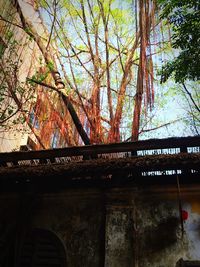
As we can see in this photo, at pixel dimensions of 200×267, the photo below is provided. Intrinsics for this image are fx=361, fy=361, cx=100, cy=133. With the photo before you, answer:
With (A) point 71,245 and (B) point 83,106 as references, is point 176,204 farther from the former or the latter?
(B) point 83,106

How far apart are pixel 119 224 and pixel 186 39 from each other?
460 cm

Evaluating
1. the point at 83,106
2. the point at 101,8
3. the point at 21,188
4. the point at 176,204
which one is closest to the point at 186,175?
the point at 176,204

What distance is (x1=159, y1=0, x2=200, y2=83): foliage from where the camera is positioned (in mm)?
8414

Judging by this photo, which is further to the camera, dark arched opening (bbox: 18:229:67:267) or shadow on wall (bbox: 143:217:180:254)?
dark arched opening (bbox: 18:229:67:267)

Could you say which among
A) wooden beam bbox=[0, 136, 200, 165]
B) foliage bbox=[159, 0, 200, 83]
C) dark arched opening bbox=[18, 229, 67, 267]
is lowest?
dark arched opening bbox=[18, 229, 67, 267]

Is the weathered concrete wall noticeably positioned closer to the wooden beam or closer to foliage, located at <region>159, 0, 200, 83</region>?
the wooden beam

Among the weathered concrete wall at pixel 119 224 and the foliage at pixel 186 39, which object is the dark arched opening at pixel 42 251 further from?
the foliage at pixel 186 39

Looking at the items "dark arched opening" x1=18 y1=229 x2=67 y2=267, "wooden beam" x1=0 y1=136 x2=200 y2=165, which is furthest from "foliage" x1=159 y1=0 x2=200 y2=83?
"dark arched opening" x1=18 y1=229 x2=67 y2=267

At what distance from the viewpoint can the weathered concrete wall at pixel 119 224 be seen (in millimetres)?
6477

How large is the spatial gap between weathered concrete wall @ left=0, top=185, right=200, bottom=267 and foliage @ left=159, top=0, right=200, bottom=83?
10.0ft

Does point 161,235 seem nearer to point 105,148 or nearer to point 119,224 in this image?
point 119,224

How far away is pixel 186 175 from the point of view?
6.96 m

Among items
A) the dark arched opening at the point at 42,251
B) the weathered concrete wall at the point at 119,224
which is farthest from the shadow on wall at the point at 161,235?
the dark arched opening at the point at 42,251

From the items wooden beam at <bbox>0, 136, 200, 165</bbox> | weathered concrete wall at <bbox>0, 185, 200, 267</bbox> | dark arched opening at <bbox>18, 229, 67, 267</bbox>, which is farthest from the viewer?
dark arched opening at <bbox>18, 229, 67, 267</bbox>
